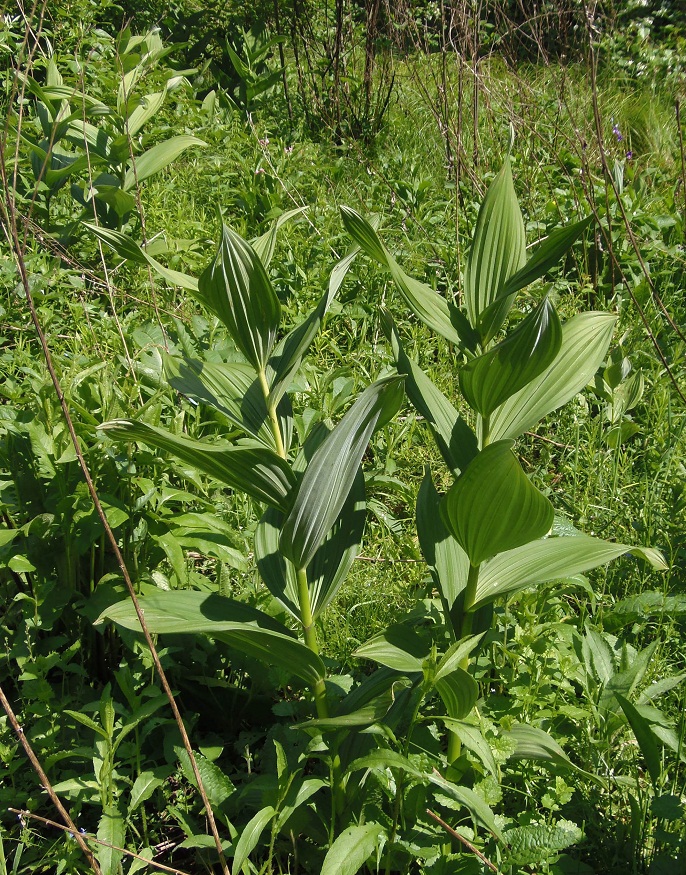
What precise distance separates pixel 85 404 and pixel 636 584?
155 cm

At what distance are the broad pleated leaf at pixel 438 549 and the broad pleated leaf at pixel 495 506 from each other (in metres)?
0.17

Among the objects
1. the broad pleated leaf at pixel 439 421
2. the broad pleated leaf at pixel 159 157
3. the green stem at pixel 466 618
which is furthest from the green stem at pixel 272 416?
the broad pleated leaf at pixel 159 157

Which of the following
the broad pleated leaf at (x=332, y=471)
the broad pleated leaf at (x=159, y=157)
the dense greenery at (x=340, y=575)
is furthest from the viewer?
the broad pleated leaf at (x=159, y=157)

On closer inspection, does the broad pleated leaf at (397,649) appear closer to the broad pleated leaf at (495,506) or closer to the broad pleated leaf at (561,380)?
the broad pleated leaf at (495,506)

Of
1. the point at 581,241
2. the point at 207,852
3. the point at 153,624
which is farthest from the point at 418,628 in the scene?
the point at 581,241

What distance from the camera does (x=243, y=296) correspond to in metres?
1.30

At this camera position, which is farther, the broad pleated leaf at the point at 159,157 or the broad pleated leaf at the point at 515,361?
the broad pleated leaf at the point at 159,157

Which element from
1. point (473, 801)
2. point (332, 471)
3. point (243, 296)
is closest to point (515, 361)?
point (332, 471)

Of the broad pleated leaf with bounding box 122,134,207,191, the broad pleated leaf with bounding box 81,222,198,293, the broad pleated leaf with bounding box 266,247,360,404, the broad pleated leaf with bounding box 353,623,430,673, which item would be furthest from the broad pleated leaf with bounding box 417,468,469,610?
the broad pleated leaf with bounding box 122,134,207,191

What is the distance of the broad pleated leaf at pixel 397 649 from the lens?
54.1 inches

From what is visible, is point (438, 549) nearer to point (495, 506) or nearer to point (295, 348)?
point (495, 506)

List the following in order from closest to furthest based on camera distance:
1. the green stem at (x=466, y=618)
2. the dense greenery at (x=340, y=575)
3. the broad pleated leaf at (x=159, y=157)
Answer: the dense greenery at (x=340, y=575)
the green stem at (x=466, y=618)
the broad pleated leaf at (x=159, y=157)

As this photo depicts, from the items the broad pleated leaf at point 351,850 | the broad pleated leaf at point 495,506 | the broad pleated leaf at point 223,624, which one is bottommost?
the broad pleated leaf at point 351,850

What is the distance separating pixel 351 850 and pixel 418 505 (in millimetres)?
624
